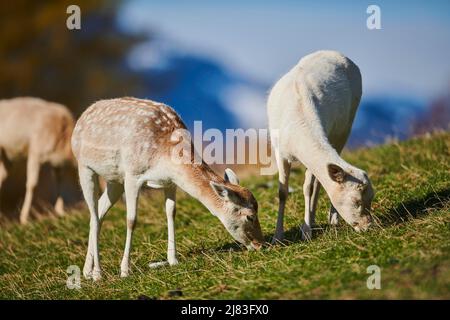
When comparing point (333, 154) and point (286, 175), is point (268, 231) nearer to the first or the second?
point (286, 175)

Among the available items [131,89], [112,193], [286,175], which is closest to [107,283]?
[112,193]

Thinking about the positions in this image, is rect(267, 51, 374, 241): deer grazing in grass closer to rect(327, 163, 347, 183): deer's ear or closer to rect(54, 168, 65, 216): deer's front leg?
rect(327, 163, 347, 183): deer's ear

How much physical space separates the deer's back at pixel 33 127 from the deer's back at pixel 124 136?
6.00m

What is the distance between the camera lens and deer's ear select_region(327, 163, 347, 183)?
314 inches

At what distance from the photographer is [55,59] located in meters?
26.7

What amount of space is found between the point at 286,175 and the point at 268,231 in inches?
40.8

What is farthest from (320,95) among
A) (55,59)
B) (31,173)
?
(55,59)

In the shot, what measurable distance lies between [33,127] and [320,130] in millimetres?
8011

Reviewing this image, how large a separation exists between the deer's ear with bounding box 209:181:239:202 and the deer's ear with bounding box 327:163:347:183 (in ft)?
3.30

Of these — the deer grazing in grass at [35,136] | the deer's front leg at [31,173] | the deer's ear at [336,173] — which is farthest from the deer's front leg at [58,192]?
the deer's ear at [336,173]

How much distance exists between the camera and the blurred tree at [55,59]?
85.4 feet

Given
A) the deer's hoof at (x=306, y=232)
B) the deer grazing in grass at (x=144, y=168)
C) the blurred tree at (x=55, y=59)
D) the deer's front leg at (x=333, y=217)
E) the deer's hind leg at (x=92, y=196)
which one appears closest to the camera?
the deer grazing in grass at (x=144, y=168)

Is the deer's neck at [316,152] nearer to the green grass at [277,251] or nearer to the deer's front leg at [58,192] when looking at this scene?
the green grass at [277,251]

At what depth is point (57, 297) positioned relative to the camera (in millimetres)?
8180
